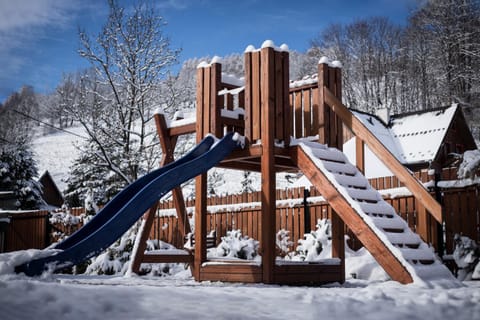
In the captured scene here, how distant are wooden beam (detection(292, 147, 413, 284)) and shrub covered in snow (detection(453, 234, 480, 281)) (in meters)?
2.89

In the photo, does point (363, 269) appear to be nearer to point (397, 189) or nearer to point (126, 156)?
point (397, 189)

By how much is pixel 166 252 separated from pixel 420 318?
5351mm

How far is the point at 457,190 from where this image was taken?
8.89 m

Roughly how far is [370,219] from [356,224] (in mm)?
177

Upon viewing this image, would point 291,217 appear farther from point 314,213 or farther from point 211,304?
point 211,304

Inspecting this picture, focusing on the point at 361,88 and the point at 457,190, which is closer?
the point at 457,190

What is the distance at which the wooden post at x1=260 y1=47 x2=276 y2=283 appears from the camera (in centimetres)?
671

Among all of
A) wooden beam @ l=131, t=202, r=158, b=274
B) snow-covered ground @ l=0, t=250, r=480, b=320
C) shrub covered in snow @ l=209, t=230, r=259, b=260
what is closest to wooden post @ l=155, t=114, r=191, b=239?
wooden beam @ l=131, t=202, r=158, b=274

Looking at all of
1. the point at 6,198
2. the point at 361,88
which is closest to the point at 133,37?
the point at 6,198

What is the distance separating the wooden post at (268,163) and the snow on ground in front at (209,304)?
2.53 metres

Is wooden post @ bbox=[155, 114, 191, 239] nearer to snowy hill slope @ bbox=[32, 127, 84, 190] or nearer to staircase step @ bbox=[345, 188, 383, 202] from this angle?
staircase step @ bbox=[345, 188, 383, 202]

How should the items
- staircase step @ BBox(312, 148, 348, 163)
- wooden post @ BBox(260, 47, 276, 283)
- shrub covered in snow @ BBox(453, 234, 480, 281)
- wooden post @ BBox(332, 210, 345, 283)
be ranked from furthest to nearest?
1. shrub covered in snow @ BBox(453, 234, 480, 281)
2. wooden post @ BBox(332, 210, 345, 283)
3. staircase step @ BBox(312, 148, 348, 163)
4. wooden post @ BBox(260, 47, 276, 283)

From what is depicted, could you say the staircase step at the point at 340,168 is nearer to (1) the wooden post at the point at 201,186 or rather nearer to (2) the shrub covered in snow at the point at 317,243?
(1) the wooden post at the point at 201,186

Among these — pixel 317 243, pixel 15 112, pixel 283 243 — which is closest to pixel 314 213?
pixel 283 243
